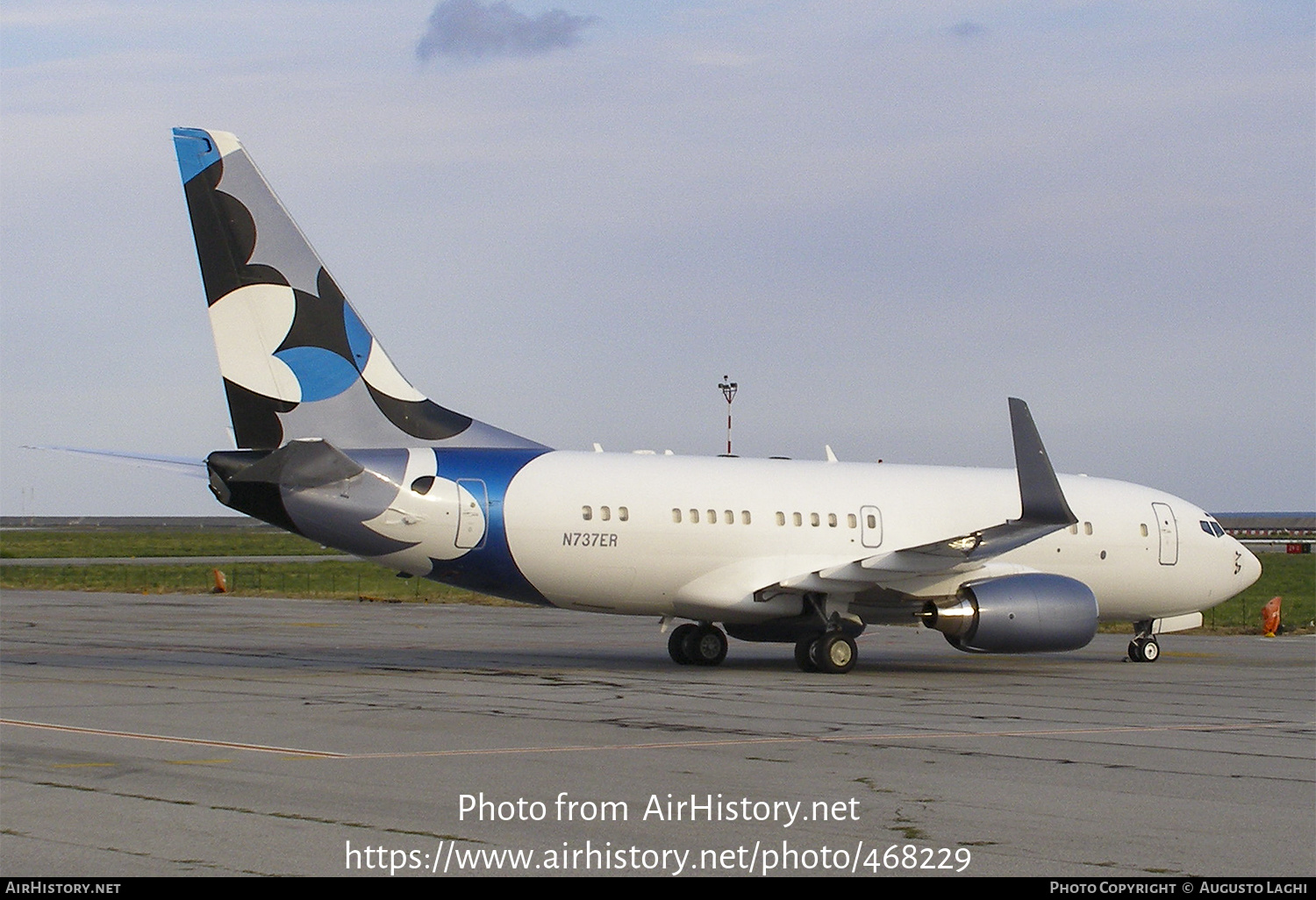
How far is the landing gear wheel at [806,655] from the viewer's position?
2270 centimetres

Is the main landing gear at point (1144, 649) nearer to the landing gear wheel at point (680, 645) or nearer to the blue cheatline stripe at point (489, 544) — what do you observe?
the landing gear wheel at point (680, 645)

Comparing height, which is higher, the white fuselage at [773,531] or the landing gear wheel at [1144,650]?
the white fuselage at [773,531]

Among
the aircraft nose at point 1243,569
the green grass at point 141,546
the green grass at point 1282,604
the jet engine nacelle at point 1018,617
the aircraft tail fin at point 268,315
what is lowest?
the green grass at point 1282,604

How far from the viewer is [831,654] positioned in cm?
2250

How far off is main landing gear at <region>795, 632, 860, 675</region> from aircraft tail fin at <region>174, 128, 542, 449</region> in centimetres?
684

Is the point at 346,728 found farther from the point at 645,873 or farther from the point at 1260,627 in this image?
the point at 1260,627

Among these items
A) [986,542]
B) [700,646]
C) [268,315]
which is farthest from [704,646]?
[268,315]

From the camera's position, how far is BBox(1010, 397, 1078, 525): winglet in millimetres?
21422

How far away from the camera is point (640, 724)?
1571cm

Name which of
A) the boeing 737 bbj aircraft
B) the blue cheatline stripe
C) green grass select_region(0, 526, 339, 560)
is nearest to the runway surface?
the boeing 737 bbj aircraft

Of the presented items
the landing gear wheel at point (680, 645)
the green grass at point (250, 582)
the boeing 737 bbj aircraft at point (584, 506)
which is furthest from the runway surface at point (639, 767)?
the green grass at point (250, 582)

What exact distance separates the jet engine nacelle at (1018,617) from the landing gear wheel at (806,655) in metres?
1.81

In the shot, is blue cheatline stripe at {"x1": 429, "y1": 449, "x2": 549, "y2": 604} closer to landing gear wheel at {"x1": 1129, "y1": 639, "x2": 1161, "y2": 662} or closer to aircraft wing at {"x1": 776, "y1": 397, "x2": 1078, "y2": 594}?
aircraft wing at {"x1": 776, "y1": 397, "x2": 1078, "y2": 594}

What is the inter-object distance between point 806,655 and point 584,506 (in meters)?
4.15
